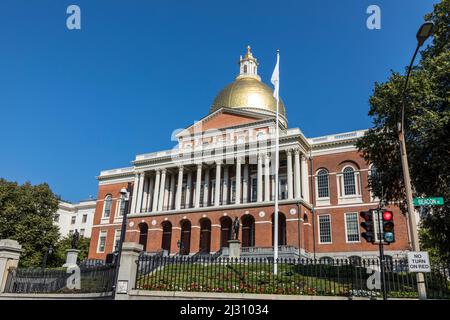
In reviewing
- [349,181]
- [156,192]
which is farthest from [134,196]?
[349,181]

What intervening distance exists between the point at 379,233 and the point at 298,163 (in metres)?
31.7

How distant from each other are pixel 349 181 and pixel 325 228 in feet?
19.5

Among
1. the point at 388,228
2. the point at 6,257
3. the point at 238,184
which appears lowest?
the point at 6,257

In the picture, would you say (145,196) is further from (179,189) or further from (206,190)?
(206,190)

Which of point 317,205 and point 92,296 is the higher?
point 317,205

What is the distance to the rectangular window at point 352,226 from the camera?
42.3m

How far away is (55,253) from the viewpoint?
2015 inches

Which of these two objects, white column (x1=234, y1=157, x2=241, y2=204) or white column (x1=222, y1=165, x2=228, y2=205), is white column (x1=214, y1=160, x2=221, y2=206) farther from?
white column (x1=234, y1=157, x2=241, y2=204)

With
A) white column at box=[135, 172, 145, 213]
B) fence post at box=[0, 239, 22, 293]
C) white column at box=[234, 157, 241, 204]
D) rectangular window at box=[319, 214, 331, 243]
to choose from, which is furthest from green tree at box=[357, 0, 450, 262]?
white column at box=[135, 172, 145, 213]

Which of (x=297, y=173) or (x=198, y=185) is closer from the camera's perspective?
(x=297, y=173)

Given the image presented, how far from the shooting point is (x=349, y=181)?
4431 cm
